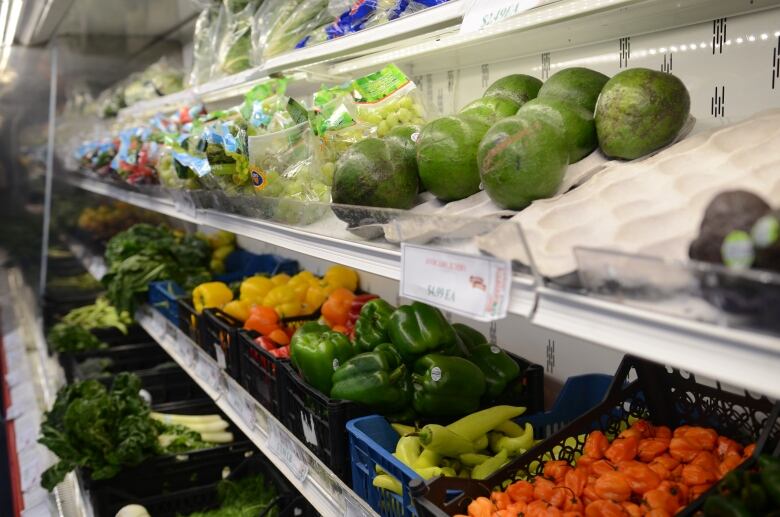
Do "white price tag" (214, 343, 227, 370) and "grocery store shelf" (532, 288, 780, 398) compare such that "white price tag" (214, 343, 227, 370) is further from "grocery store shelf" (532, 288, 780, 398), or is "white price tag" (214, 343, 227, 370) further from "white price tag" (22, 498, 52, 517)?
"grocery store shelf" (532, 288, 780, 398)

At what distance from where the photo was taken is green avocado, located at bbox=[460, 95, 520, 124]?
1240mm

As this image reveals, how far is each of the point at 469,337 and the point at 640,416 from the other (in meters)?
0.55

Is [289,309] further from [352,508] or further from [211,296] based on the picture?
[352,508]

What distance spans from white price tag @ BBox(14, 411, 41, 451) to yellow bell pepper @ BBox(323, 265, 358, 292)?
166 centimetres

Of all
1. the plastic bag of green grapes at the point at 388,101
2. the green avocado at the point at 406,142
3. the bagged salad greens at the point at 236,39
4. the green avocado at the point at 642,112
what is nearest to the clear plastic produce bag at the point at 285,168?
the plastic bag of green grapes at the point at 388,101

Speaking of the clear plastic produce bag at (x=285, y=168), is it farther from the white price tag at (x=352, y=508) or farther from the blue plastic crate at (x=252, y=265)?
the blue plastic crate at (x=252, y=265)

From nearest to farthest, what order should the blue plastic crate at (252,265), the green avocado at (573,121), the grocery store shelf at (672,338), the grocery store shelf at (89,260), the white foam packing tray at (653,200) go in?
1. the grocery store shelf at (672,338)
2. the white foam packing tray at (653,200)
3. the green avocado at (573,121)
4. the blue plastic crate at (252,265)
5. the grocery store shelf at (89,260)

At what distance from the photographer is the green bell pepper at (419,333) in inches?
61.0

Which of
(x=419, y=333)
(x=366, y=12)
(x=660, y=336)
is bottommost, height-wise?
(x=419, y=333)

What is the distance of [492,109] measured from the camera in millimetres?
1256

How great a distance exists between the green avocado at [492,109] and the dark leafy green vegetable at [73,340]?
9.58ft

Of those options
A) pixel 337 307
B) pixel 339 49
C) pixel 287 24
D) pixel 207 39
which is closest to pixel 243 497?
pixel 337 307

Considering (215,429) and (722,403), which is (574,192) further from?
(215,429)

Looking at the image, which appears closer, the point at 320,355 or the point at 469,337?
the point at 320,355
